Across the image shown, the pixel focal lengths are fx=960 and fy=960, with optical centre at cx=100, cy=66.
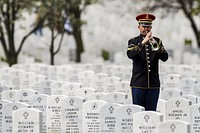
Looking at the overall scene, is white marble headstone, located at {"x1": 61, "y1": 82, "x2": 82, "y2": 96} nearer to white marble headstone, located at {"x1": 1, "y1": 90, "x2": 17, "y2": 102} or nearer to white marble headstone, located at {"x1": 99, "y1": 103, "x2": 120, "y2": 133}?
white marble headstone, located at {"x1": 1, "y1": 90, "x2": 17, "y2": 102}

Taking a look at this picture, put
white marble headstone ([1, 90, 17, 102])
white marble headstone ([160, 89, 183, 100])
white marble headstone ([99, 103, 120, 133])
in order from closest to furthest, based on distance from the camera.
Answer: white marble headstone ([99, 103, 120, 133])
white marble headstone ([1, 90, 17, 102])
white marble headstone ([160, 89, 183, 100])

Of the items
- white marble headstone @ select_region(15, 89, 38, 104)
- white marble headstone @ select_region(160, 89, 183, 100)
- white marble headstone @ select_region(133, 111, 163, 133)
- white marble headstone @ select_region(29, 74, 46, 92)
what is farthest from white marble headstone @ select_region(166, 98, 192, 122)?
white marble headstone @ select_region(29, 74, 46, 92)

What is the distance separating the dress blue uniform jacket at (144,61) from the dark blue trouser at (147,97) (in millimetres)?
78

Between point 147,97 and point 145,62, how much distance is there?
595 millimetres

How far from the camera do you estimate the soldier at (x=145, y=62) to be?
15.7m

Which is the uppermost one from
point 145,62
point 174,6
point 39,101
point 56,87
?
point 174,6

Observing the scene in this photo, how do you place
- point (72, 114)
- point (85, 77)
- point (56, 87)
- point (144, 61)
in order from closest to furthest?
point (144, 61)
point (72, 114)
point (56, 87)
point (85, 77)

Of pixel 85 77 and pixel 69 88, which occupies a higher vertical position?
pixel 85 77

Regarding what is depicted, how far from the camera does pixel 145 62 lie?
15867 millimetres

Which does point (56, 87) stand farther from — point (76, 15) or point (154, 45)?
point (76, 15)

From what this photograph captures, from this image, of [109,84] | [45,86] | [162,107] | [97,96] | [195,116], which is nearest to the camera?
[195,116]

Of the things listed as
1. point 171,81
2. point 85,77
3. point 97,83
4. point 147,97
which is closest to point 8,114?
point 147,97

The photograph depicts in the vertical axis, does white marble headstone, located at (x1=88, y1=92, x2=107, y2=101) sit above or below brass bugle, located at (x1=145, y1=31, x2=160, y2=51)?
below

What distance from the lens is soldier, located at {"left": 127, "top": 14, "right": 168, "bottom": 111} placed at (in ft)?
51.6
